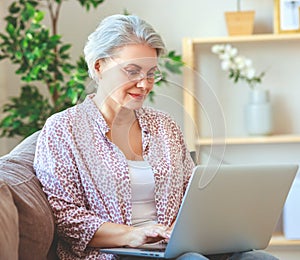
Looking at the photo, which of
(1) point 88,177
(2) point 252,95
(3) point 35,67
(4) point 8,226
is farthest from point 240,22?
(4) point 8,226

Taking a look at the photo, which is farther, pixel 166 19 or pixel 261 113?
pixel 166 19

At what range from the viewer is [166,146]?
2.15 m

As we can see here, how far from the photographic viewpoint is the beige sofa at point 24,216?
1.65 m

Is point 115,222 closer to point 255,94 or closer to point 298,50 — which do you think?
point 255,94

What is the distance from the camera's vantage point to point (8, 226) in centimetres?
164

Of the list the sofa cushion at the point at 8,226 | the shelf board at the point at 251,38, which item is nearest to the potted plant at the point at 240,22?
the shelf board at the point at 251,38

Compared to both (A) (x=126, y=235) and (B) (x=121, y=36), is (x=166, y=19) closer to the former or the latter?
(B) (x=121, y=36)

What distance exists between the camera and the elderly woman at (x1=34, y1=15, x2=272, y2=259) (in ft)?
6.47

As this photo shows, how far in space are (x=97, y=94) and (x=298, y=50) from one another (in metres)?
1.95

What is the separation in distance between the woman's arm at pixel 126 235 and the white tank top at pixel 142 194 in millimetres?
107

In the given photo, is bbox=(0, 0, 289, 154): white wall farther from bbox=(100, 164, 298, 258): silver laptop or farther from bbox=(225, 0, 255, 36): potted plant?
bbox=(100, 164, 298, 258): silver laptop

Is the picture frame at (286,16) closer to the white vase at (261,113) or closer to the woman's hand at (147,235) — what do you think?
the white vase at (261,113)

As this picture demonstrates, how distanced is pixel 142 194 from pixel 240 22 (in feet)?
6.01

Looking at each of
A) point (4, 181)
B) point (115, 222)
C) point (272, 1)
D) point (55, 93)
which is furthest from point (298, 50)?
point (4, 181)
